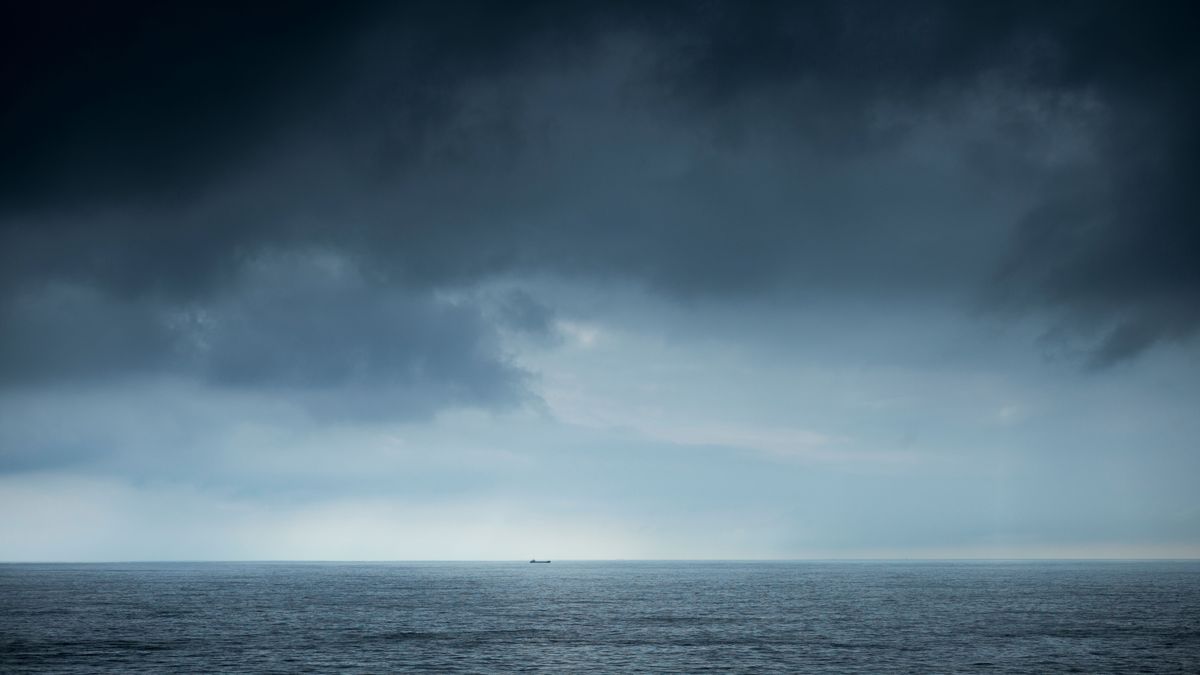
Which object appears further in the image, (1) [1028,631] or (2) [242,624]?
(2) [242,624]

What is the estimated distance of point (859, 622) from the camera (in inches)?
5197

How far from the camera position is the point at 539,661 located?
90.9 meters

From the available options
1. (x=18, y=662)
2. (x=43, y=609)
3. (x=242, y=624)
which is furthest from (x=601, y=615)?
(x=43, y=609)

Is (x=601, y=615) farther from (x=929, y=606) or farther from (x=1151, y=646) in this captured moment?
(x=1151, y=646)

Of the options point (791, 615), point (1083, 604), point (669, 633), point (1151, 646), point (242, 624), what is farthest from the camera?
point (1083, 604)

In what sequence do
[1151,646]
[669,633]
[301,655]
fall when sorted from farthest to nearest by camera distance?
[669,633], [1151,646], [301,655]

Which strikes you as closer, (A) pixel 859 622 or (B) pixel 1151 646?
(B) pixel 1151 646

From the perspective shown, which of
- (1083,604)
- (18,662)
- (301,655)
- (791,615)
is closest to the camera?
(18,662)

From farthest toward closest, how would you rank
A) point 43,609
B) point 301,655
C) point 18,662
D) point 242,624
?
1. point 43,609
2. point 242,624
3. point 301,655
4. point 18,662

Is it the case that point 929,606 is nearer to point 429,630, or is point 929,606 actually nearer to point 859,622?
point 859,622

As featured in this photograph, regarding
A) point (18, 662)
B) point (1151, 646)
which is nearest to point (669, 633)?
point (1151, 646)

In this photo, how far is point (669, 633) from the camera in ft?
379

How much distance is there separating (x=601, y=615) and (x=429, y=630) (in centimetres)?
3611

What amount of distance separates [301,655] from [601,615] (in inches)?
2466
